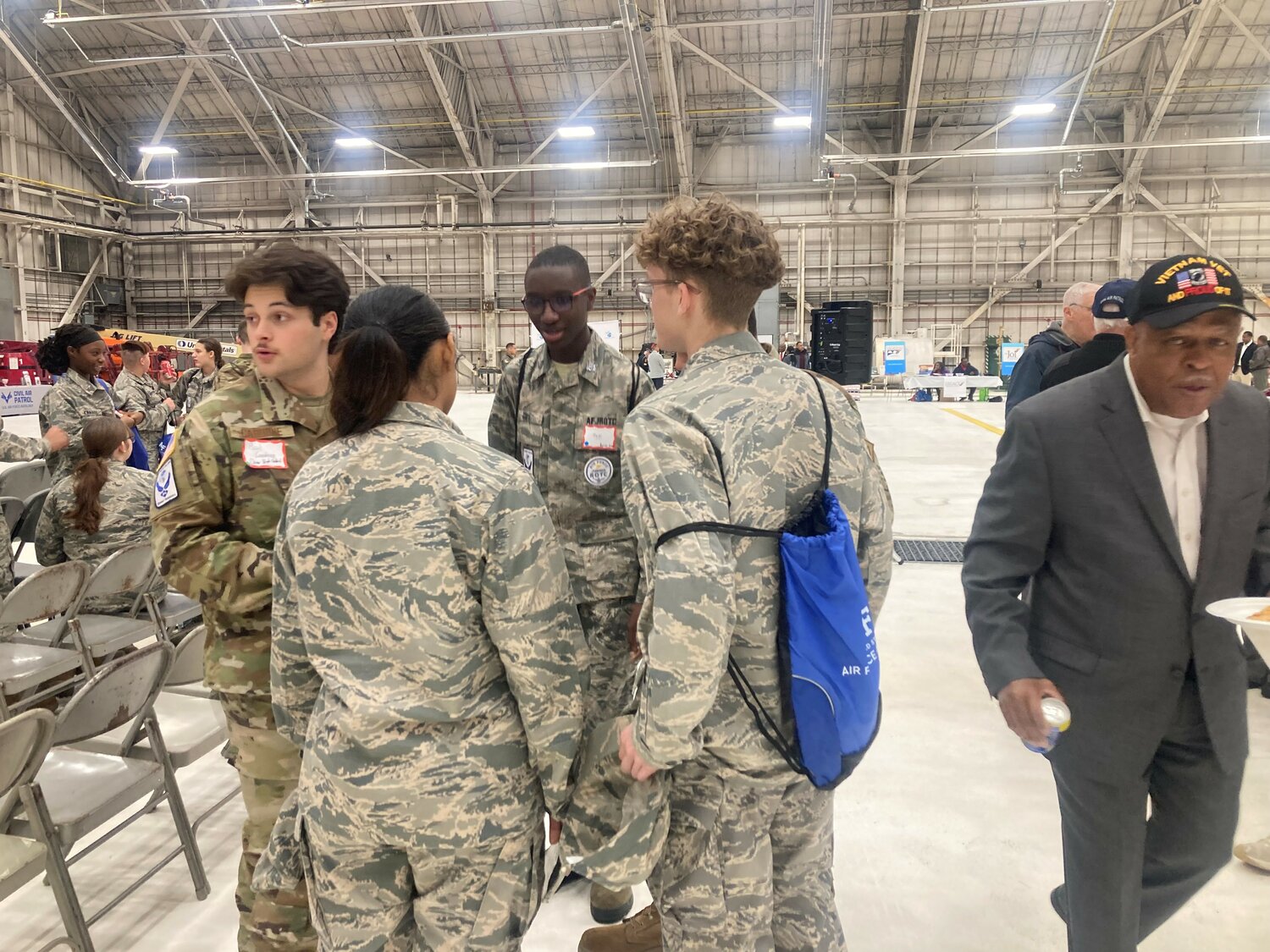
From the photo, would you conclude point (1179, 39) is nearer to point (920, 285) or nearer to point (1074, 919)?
point (920, 285)

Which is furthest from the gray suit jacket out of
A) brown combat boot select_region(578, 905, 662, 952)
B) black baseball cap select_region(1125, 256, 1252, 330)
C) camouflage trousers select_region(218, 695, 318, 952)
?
camouflage trousers select_region(218, 695, 318, 952)

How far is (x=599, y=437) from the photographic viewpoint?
6.93ft

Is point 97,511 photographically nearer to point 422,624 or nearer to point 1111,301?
point 422,624

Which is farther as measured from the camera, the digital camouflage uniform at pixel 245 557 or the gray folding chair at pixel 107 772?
the gray folding chair at pixel 107 772

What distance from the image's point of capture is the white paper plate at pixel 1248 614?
1.09 m

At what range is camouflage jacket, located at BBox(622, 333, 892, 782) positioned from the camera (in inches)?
46.9

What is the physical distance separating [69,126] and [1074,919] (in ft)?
81.5

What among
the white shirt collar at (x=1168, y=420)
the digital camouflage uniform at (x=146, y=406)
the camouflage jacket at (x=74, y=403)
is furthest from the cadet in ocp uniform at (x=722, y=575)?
the digital camouflage uniform at (x=146, y=406)

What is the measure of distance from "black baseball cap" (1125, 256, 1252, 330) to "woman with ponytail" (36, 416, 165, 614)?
3.60m

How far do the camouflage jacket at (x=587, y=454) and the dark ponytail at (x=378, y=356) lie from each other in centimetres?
87

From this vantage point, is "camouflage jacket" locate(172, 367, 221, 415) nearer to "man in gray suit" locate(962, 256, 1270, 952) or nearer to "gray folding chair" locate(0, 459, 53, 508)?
"gray folding chair" locate(0, 459, 53, 508)

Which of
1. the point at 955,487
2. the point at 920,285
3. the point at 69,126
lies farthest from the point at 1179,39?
the point at 69,126

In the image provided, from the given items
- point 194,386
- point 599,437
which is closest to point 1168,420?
point 599,437

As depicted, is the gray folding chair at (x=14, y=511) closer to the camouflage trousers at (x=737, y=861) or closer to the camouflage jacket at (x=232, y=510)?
the camouflage jacket at (x=232, y=510)
